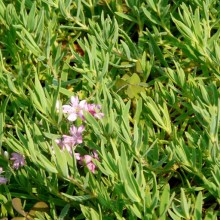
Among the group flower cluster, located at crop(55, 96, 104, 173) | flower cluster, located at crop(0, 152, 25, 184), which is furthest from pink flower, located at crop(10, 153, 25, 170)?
flower cluster, located at crop(55, 96, 104, 173)

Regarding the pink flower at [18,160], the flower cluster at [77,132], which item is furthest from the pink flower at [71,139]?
the pink flower at [18,160]

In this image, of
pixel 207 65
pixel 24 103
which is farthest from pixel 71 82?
pixel 207 65

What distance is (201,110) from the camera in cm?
143

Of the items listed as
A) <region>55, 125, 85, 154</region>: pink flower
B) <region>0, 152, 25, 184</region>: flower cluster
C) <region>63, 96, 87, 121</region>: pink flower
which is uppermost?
<region>63, 96, 87, 121</region>: pink flower

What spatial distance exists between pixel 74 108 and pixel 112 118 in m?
0.18

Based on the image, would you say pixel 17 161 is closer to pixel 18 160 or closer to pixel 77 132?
pixel 18 160

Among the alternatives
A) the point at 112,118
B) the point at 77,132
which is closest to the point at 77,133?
the point at 77,132

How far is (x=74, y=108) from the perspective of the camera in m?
1.58

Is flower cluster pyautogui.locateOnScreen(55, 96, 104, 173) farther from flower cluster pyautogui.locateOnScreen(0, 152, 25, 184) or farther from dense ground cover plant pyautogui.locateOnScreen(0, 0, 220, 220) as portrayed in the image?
flower cluster pyautogui.locateOnScreen(0, 152, 25, 184)

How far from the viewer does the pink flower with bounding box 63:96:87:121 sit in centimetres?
154

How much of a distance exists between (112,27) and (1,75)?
34 centimetres

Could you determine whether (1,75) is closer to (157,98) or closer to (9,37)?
(9,37)

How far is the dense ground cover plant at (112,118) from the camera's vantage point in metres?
1.41

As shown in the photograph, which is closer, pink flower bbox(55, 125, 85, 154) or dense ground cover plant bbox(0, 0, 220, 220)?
dense ground cover plant bbox(0, 0, 220, 220)
